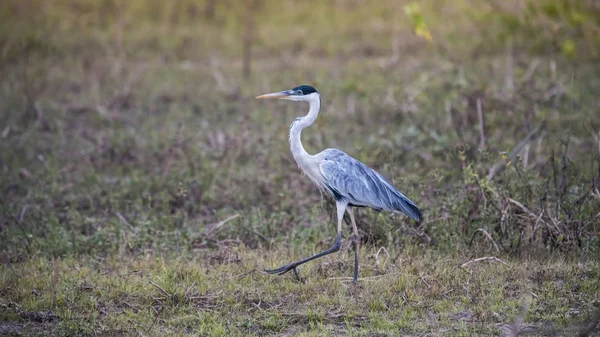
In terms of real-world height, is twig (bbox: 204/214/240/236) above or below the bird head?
below

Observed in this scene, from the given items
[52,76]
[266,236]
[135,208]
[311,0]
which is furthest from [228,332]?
[311,0]

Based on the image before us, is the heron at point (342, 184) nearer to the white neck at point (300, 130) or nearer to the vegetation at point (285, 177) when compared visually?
the white neck at point (300, 130)

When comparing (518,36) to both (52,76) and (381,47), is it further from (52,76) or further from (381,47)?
(52,76)

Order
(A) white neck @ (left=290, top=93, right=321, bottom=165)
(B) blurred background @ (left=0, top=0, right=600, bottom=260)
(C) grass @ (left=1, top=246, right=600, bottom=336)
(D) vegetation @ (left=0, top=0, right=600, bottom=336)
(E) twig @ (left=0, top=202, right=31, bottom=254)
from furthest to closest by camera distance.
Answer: (B) blurred background @ (left=0, top=0, right=600, bottom=260), (E) twig @ (left=0, top=202, right=31, bottom=254), (A) white neck @ (left=290, top=93, right=321, bottom=165), (D) vegetation @ (left=0, top=0, right=600, bottom=336), (C) grass @ (left=1, top=246, right=600, bottom=336)

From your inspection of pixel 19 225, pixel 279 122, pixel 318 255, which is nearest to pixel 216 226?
pixel 318 255

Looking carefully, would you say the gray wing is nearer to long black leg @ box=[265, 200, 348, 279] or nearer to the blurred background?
long black leg @ box=[265, 200, 348, 279]

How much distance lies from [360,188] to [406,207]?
379 millimetres

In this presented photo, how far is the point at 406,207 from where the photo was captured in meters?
5.55

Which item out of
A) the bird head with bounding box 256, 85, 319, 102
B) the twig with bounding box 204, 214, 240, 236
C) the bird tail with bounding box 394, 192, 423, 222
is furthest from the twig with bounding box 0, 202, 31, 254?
the bird tail with bounding box 394, 192, 423, 222

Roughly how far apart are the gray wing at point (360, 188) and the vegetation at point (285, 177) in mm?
459

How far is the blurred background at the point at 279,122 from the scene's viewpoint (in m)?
6.18

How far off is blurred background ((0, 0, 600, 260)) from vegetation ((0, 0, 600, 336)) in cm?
3

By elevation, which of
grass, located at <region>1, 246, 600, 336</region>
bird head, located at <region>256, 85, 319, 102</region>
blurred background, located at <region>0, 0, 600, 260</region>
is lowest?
grass, located at <region>1, 246, 600, 336</region>

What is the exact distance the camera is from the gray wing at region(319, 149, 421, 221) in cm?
551
